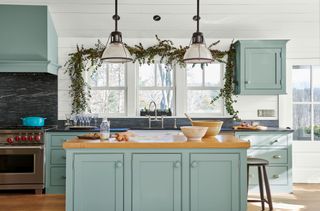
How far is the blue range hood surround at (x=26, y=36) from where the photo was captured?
16.1 feet

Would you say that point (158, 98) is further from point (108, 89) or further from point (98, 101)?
point (98, 101)

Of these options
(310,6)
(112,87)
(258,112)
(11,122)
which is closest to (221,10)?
(310,6)

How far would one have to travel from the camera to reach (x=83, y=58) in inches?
216

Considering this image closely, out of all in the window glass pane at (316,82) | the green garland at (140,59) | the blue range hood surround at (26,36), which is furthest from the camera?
the window glass pane at (316,82)

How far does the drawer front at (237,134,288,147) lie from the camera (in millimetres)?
4840

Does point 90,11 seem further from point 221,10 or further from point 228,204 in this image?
point 228,204

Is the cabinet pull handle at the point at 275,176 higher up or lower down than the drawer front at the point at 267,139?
lower down

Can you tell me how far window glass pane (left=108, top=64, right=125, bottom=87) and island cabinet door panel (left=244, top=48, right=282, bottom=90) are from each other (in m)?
2.07

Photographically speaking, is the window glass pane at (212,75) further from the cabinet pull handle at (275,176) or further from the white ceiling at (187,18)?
the cabinet pull handle at (275,176)

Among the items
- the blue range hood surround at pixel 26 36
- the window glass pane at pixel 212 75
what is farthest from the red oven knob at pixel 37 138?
→ the window glass pane at pixel 212 75

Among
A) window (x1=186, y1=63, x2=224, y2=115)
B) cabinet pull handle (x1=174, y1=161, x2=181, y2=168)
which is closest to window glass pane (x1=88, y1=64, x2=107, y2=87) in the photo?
window (x1=186, y1=63, x2=224, y2=115)

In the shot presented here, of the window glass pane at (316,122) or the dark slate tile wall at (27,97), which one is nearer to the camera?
the dark slate tile wall at (27,97)

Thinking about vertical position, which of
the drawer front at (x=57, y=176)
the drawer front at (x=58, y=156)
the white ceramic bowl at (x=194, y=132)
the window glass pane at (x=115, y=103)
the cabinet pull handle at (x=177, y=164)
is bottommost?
the drawer front at (x=57, y=176)

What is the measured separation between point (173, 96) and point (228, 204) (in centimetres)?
293
